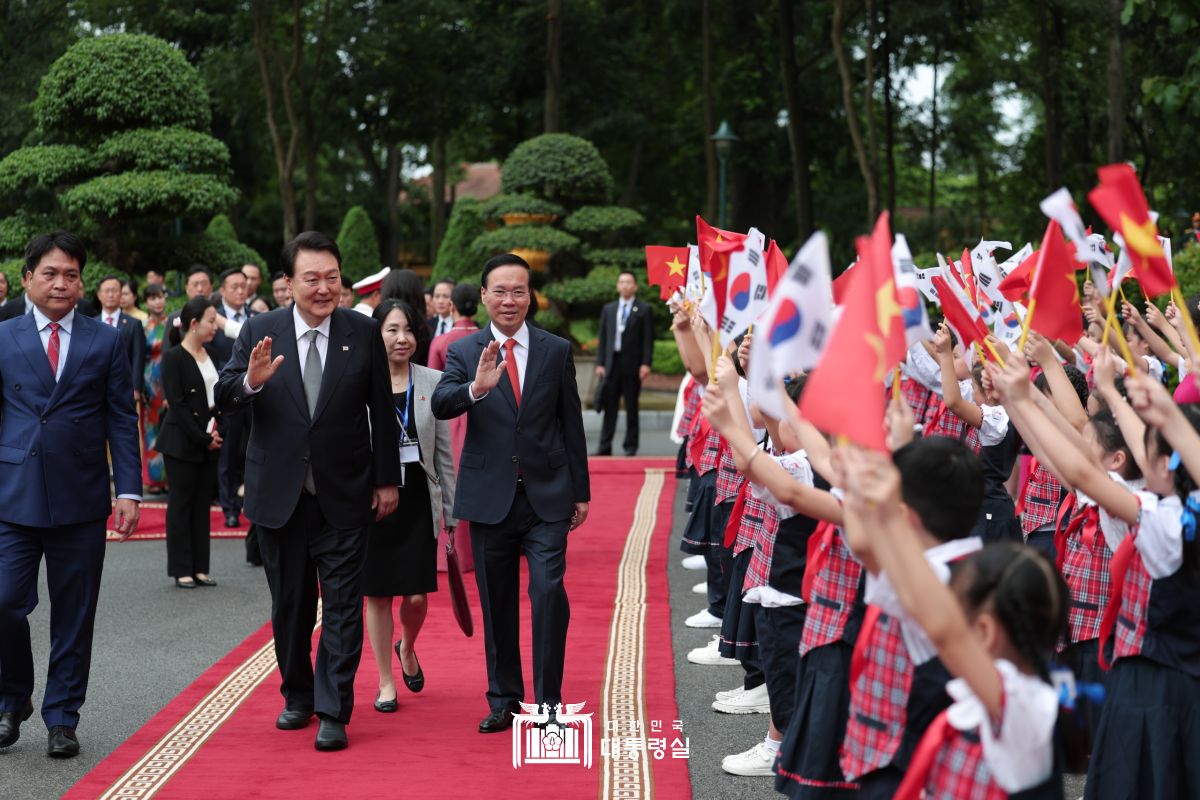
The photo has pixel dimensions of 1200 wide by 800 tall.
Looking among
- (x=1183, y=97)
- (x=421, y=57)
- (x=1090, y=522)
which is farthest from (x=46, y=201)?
(x=1090, y=522)

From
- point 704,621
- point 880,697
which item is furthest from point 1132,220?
point 704,621

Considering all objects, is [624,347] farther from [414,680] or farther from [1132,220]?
[1132,220]

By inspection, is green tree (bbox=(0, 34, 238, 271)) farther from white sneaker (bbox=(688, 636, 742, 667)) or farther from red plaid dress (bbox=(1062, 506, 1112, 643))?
red plaid dress (bbox=(1062, 506, 1112, 643))

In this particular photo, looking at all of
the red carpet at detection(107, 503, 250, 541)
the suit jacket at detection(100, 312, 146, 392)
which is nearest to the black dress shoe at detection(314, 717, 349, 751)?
the red carpet at detection(107, 503, 250, 541)

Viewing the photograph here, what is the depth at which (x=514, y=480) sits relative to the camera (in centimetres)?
626

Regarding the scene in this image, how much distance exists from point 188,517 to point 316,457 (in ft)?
12.7

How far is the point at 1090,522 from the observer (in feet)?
16.2

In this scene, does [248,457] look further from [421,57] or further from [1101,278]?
[421,57]

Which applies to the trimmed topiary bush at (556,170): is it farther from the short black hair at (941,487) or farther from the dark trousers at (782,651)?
the short black hair at (941,487)

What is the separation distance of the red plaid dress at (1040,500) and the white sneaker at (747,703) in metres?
1.38

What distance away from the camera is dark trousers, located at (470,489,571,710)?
6184mm

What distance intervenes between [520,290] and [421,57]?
1079 inches

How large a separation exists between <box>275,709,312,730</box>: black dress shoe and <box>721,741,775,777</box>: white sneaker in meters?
1.89

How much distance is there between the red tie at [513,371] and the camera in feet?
20.9
